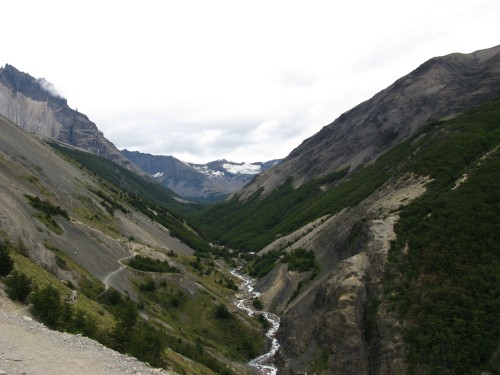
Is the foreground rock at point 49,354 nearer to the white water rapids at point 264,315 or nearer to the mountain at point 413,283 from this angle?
the mountain at point 413,283

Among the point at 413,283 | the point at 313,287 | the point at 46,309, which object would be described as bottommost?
the point at 313,287

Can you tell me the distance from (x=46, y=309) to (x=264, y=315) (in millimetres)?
53655

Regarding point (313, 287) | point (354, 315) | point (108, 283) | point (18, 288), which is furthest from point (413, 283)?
point (108, 283)

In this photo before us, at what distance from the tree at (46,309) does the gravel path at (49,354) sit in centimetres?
139

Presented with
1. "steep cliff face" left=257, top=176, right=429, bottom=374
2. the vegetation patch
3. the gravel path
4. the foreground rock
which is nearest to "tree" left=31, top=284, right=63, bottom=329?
the gravel path

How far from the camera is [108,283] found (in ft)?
199

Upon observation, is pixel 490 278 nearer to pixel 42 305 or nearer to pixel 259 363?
pixel 259 363

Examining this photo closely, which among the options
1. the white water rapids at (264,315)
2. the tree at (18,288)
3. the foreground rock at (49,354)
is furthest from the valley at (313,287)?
the white water rapids at (264,315)

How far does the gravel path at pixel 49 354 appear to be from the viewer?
62.2 ft

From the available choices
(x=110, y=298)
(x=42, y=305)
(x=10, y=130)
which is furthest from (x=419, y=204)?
(x=10, y=130)

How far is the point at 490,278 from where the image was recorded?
141 feet

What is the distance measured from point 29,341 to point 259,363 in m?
42.1

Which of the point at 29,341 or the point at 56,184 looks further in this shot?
the point at 56,184

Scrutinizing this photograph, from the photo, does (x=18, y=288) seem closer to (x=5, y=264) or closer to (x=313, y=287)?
(x=5, y=264)
